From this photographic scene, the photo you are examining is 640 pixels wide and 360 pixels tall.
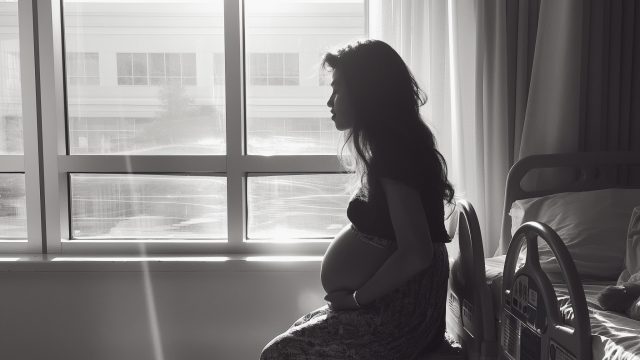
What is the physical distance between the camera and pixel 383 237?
1628mm

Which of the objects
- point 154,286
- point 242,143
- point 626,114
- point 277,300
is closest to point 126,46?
point 242,143

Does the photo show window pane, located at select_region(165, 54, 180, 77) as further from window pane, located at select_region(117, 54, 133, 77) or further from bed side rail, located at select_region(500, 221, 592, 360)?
bed side rail, located at select_region(500, 221, 592, 360)

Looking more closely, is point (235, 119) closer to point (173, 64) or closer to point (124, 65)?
point (173, 64)

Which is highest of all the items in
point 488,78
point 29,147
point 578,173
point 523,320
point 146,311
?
point 488,78

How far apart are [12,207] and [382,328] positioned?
1.96m

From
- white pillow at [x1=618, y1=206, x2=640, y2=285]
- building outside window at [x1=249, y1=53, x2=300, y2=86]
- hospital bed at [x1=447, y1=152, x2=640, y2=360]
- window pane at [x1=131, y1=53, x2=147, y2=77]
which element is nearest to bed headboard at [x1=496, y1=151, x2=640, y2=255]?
hospital bed at [x1=447, y1=152, x2=640, y2=360]

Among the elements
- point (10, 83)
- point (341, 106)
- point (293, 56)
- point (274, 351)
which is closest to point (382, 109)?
point (341, 106)

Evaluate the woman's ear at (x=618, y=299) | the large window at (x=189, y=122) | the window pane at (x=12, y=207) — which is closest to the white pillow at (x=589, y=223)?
the woman's ear at (x=618, y=299)

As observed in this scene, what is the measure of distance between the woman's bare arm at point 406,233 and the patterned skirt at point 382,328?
8cm

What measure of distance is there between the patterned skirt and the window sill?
2.96 ft

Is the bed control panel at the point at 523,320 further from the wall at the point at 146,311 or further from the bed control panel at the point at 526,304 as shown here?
the wall at the point at 146,311

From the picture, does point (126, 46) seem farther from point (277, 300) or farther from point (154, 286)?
point (277, 300)

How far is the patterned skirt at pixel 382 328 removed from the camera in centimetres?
154

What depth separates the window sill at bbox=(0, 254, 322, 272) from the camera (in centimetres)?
255
